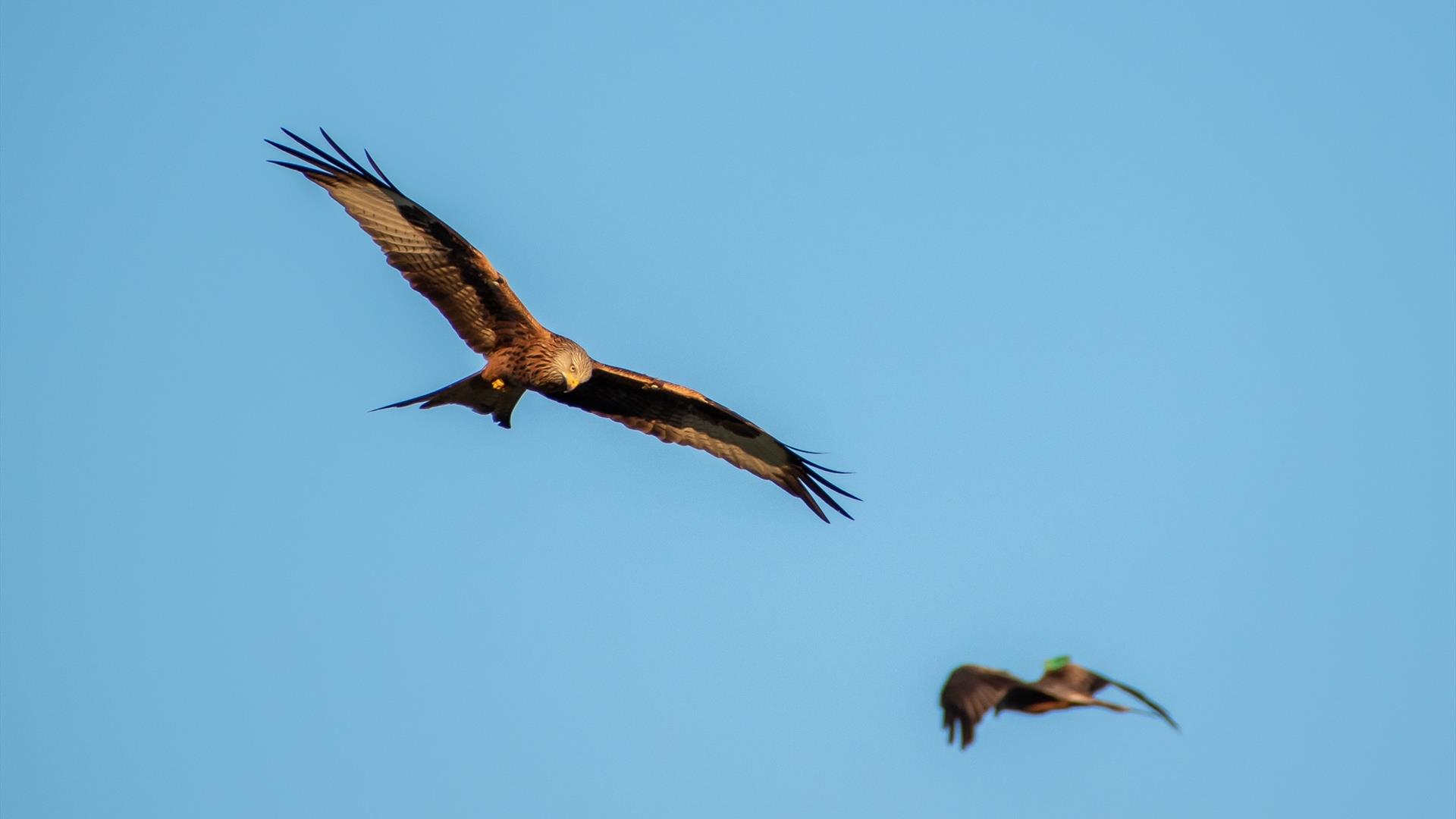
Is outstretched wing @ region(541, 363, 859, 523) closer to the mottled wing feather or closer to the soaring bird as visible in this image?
the soaring bird

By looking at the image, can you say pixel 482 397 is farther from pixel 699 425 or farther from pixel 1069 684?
pixel 1069 684

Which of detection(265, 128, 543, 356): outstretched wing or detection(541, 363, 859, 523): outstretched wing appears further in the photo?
detection(541, 363, 859, 523): outstretched wing

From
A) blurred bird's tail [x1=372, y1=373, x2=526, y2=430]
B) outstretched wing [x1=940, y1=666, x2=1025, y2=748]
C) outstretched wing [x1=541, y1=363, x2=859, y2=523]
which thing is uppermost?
outstretched wing [x1=541, y1=363, x2=859, y2=523]

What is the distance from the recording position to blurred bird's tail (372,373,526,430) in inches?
496

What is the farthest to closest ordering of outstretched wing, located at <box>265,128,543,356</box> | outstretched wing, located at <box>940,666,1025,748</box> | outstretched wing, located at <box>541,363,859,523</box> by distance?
outstretched wing, located at <box>541,363,859,523</box> < outstretched wing, located at <box>265,128,543,356</box> < outstretched wing, located at <box>940,666,1025,748</box>

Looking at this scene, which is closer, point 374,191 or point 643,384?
point 374,191

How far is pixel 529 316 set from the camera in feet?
41.5

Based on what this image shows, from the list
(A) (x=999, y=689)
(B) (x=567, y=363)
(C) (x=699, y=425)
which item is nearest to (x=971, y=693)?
(A) (x=999, y=689)

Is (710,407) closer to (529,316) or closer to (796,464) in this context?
(796,464)

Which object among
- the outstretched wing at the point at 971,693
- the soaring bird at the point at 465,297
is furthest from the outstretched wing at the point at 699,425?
the outstretched wing at the point at 971,693

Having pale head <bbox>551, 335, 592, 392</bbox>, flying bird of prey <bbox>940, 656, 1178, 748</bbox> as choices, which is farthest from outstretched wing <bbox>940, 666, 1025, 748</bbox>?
pale head <bbox>551, 335, 592, 392</bbox>

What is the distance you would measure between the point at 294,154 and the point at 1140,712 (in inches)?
315

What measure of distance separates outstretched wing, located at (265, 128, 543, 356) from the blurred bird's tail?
392 millimetres

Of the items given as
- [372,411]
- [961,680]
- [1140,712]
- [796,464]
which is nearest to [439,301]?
[372,411]
